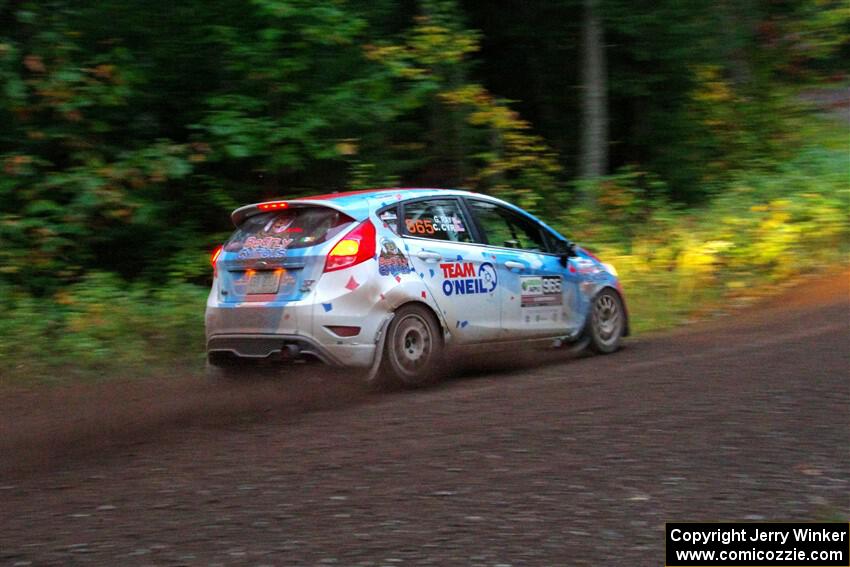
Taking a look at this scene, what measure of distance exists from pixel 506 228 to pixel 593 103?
7.73 meters

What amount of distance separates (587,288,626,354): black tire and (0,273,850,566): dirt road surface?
1299 mm

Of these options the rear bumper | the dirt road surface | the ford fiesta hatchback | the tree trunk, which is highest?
the tree trunk

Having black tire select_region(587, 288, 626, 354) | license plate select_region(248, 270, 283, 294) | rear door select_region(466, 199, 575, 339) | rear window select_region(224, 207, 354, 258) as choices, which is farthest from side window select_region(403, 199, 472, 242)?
black tire select_region(587, 288, 626, 354)

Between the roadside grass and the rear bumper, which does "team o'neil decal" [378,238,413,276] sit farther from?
the roadside grass

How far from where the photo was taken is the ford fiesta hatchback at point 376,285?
805cm

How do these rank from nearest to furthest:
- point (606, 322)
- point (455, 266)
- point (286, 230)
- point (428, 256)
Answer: point (286, 230) < point (428, 256) < point (455, 266) < point (606, 322)

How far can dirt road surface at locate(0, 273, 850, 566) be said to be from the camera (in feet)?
15.2

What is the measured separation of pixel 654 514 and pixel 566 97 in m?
13.7

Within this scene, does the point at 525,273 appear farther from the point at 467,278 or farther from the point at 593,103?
the point at 593,103

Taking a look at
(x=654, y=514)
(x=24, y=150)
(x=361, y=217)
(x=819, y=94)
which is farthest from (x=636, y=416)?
(x=819, y=94)

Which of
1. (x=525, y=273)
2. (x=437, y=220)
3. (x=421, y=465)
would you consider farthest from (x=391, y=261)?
(x=421, y=465)

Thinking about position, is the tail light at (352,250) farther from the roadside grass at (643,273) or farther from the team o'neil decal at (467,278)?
the roadside grass at (643,273)

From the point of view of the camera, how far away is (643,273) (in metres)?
→ 14.1

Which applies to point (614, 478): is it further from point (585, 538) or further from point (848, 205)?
point (848, 205)
